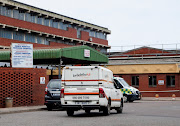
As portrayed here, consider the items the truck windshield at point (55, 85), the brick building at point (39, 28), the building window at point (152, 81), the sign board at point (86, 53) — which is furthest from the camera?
the brick building at point (39, 28)

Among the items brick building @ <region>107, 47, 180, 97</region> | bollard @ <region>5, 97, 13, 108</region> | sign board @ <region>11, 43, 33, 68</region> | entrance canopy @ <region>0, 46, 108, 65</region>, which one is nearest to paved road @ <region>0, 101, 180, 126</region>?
bollard @ <region>5, 97, 13, 108</region>

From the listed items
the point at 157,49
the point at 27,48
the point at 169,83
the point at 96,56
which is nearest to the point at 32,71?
A: the point at 27,48

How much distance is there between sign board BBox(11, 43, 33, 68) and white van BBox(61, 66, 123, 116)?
8.98 meters

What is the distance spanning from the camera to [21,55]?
27.7m

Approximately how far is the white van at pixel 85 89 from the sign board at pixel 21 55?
29.5 feet

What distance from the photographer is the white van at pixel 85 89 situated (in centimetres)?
1845

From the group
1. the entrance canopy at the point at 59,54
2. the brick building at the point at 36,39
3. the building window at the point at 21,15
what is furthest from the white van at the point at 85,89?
the building window at the point at 21,15

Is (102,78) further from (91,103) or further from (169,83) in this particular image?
(169,83)

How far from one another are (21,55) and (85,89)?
33.7ft

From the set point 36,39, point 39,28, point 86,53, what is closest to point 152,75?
point 86,53

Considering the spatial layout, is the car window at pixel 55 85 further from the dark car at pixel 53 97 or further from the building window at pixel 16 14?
the building window at pixel 16 14

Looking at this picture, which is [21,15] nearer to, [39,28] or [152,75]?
[39,28]

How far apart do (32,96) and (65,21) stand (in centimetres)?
4637

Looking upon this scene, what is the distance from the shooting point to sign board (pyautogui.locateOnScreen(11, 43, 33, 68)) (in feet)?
89.5
